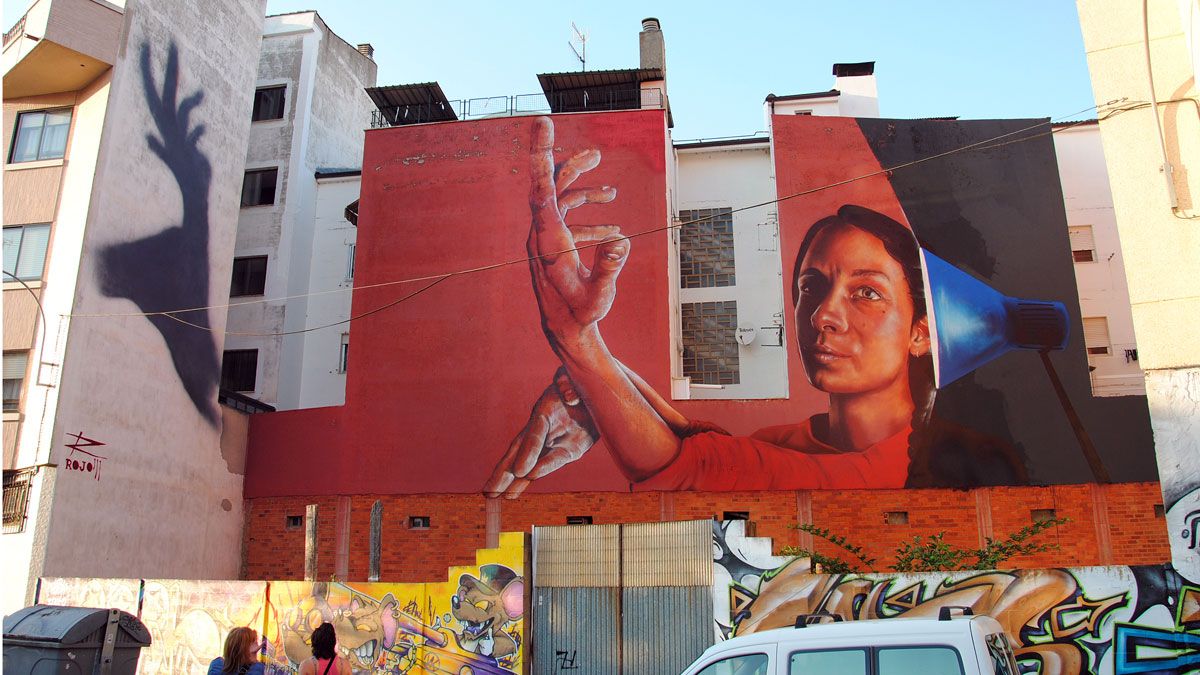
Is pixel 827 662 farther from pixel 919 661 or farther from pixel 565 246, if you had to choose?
pixel 565 246

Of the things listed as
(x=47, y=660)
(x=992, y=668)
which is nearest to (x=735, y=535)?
(x=992, y=668)

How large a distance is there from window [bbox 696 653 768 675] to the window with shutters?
72.2 ft

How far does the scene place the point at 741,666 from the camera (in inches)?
289

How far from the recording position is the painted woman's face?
2211cm

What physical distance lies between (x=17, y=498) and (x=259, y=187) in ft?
47.4

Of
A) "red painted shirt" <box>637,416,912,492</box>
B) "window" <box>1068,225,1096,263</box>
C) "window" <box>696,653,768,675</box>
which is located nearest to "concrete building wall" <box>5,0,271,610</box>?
"red painted shirt" <box>637,416,912,492</box>

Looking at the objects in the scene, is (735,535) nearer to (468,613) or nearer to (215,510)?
(468,613)

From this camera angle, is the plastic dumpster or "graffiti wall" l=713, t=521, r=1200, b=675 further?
"graffiti wall" l=713, t=521, r=1200, b=675

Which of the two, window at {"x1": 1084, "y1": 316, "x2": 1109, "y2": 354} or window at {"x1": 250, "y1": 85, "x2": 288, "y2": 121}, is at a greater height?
window at {"x1": 250, "y1": 85, "x2": 288, "y2": 121}

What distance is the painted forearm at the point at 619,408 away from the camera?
21984 mm

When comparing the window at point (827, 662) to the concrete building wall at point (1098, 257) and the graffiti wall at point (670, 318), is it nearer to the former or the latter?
the graffiti wall at point (670, 318)

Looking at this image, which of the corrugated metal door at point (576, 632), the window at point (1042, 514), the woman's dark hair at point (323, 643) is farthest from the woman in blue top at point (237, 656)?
the window at point (1042, 514)

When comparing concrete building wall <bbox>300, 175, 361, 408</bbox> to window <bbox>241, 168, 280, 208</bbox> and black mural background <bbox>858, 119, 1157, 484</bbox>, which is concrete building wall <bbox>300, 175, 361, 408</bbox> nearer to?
window <bbox>241, 168, 280, 208</bbox>

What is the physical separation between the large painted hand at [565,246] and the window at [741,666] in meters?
16.1
